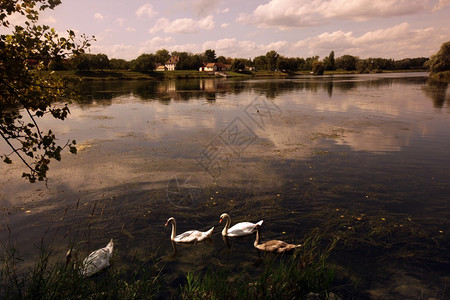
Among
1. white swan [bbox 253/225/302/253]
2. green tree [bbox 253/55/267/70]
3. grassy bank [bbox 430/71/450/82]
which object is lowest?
white swan [bbox 253/225/302/253]

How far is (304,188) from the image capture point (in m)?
13.2

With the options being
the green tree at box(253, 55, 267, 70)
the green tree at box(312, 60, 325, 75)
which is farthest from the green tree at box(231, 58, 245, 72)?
the green tree at box(312, 60, 325, 75)

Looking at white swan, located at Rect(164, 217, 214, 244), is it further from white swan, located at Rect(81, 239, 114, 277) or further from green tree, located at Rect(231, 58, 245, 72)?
green tree, located at Rect(231, 58, 245, 72)

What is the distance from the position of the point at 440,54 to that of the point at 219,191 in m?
106

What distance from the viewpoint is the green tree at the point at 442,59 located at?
8675 centimetres

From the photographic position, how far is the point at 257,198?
12.4 metres

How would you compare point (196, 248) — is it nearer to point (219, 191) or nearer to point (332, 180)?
point (219, 191)

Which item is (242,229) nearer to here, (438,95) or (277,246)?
(277,246)

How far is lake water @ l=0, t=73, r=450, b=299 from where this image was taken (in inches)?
341

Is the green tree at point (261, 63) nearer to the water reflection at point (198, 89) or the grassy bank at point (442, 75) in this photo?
the water reflection at point (198, 89)

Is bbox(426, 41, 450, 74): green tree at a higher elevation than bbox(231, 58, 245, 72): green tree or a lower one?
lower

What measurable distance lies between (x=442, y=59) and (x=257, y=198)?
10638 cm

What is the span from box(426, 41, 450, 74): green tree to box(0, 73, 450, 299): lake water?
84.6 m

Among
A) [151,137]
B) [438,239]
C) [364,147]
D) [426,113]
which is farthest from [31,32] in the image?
[426,113]
